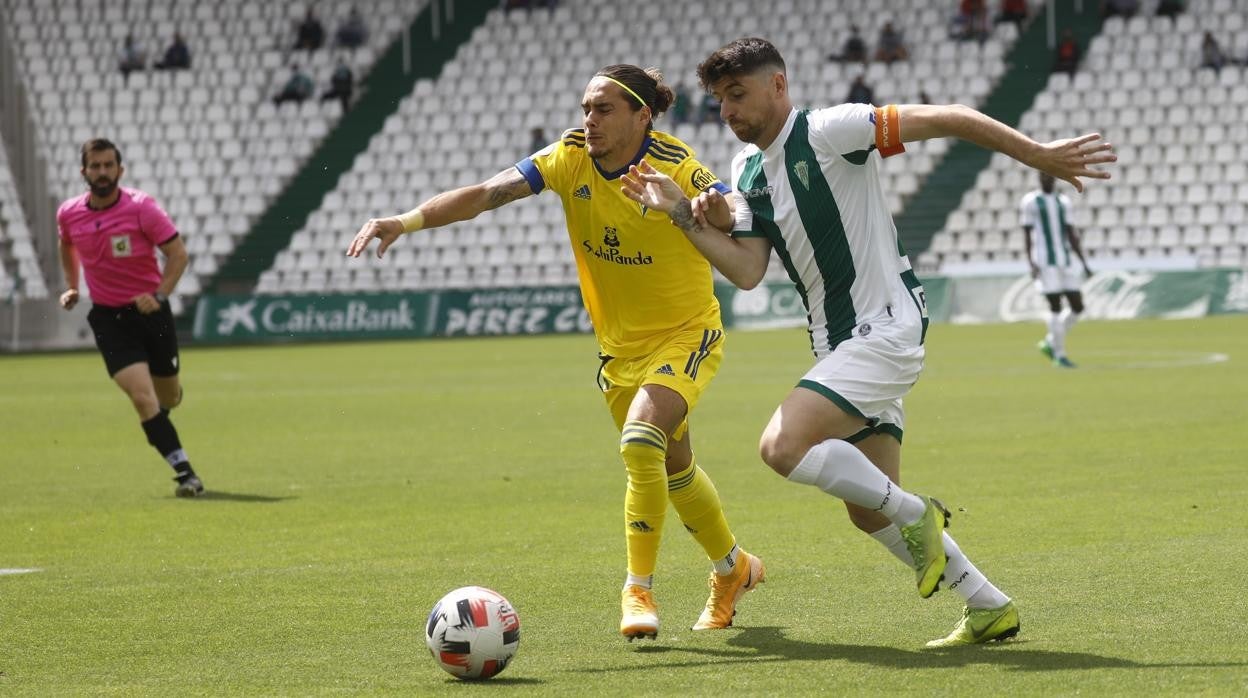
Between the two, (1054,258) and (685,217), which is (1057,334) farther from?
(685,217)

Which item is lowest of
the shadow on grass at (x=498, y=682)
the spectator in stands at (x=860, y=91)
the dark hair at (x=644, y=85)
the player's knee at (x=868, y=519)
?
the spectator in stands at (x=860, y=91)

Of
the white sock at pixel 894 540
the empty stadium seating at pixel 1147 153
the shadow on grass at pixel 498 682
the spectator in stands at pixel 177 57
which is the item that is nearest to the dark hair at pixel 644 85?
the white sock at pixel 894 540

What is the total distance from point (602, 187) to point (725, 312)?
2594 cm

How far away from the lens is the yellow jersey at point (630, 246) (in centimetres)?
668

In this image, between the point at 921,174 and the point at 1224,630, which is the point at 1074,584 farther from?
the point at 921,174

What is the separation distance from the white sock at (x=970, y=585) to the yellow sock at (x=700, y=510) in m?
1.12

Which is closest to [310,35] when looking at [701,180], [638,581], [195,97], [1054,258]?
[195,97]

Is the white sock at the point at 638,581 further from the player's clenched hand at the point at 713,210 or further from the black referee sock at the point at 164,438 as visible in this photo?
the black referee sock at the point at 164,438

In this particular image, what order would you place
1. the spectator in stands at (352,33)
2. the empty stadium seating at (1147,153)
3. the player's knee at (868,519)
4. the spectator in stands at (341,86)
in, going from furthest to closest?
the spectator in stands at (352,33) < the spectator in stands at (341,86) < the empty stadium seating at (1147,153) < the player's knee at (868,519)

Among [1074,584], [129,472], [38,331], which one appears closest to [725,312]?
[38,331]

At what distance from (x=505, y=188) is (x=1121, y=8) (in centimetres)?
3272

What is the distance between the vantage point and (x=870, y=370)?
5.81 meters

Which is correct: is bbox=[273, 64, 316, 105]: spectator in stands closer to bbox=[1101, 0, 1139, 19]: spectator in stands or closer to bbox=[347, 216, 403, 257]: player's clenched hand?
bbox=[1101, 0, 1139, 19]: spectator in stands

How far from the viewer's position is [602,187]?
6.70 m
